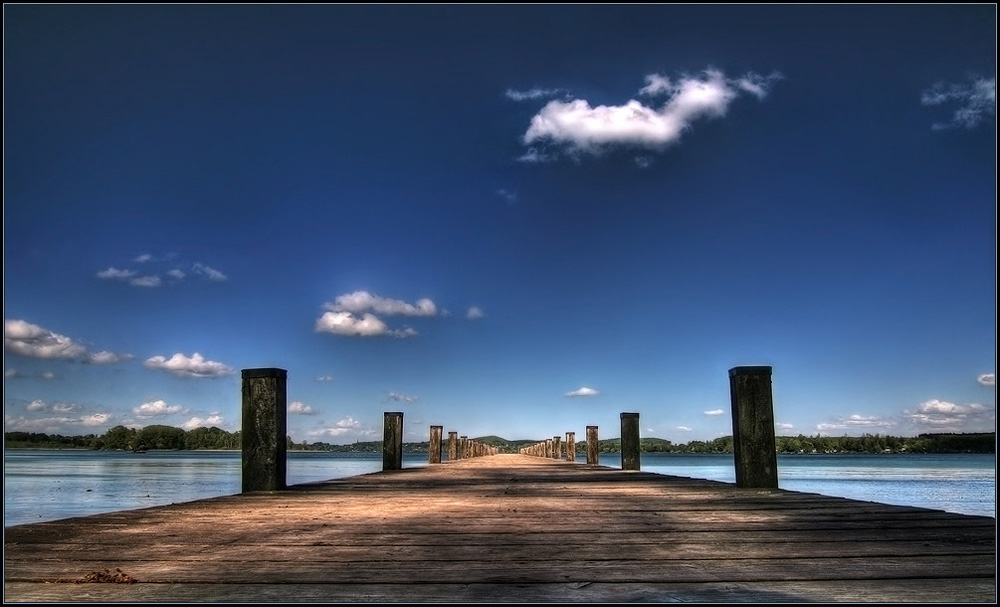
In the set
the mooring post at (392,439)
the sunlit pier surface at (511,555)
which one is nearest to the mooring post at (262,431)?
the sunlit pier surface at (511,555)

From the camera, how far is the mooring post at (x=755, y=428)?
6805mm

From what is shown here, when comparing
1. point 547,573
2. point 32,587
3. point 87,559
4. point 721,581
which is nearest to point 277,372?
point 87,559

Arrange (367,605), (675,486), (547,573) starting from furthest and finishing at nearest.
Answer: (675,486), (547,573), (367,605)

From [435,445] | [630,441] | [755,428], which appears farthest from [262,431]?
[435,445]

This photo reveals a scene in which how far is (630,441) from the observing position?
1438 centimetres

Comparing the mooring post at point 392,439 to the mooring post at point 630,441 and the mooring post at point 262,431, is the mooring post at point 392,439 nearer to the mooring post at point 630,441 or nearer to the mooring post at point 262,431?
the mooring post at point 630,441

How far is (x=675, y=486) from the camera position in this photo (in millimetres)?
7902

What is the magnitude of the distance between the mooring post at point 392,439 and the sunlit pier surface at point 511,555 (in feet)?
28.3

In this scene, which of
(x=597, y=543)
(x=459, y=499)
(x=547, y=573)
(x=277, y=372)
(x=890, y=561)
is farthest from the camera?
(x=277, y=372)

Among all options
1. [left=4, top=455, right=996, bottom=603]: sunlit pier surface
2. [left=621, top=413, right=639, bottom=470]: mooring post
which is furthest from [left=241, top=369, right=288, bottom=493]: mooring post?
[left=621, top=413, right=639, bottom=470]: mooring post

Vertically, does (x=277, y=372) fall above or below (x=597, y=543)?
above

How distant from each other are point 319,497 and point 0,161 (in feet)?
15.5

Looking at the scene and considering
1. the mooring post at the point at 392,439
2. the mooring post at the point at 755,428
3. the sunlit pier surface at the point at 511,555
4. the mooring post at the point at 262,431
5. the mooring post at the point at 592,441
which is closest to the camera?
the sunlit pier surface at the point at 511,555

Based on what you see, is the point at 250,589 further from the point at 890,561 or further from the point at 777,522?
the point at 777,522
